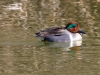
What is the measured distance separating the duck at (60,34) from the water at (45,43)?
19 centimetres

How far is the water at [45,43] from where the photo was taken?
38.5 ft

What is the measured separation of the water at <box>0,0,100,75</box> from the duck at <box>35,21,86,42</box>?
0.63 feet

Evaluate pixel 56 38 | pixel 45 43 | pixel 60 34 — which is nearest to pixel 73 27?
pixel 60 34

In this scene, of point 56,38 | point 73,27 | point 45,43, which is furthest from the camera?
point 73,27

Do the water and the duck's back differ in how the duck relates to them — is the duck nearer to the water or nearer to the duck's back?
the duck's back

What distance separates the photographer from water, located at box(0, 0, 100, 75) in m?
11.7

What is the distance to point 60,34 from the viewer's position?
15148mm

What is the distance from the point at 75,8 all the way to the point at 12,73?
8.27m

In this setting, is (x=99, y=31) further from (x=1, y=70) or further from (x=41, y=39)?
(x=1, y=70)

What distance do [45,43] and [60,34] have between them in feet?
1.92

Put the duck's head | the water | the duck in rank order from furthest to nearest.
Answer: the duck's head → the duck → the water

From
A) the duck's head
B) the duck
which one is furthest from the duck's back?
the duck's head

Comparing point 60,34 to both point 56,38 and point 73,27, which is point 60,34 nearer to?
point 56,38

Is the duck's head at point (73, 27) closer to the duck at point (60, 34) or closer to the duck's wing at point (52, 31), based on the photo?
the duck at point (60, 34)
